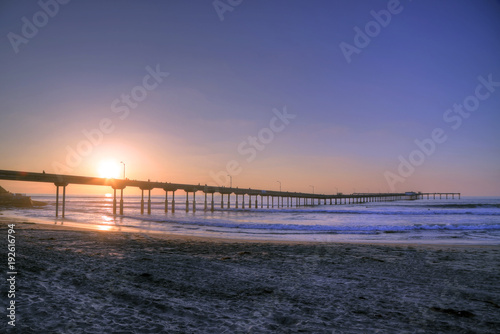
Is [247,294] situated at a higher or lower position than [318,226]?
higher

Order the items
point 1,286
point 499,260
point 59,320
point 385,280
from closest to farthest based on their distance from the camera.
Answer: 1. point 59,320
2. point 1,286
3. point 385,280
4. point 499,260

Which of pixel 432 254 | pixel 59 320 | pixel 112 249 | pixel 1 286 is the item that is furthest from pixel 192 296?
pixel 432 254

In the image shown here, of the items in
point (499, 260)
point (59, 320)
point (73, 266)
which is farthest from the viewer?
point (499, 260)

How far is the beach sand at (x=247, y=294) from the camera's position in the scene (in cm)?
448

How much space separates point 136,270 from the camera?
8008 millimetres

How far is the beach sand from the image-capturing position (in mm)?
4484

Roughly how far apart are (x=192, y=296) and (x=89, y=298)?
68.4 inches

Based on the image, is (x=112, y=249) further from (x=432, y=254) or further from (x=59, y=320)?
(x=432, y=254)

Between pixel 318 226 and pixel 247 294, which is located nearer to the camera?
pixel 247 294

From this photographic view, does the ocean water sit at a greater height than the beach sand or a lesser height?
lesser

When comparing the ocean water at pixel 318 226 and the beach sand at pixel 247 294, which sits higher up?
the beach sand at pixel 247 294

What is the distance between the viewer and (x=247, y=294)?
6148 mm

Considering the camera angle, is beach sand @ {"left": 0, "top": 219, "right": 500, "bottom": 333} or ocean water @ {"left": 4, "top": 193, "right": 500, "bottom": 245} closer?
beach sand @ {"left": 0, "top": 219, "right": 500, "bottom": 333}

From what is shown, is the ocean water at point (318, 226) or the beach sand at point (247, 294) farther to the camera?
the ocean water at point (318, 226)
